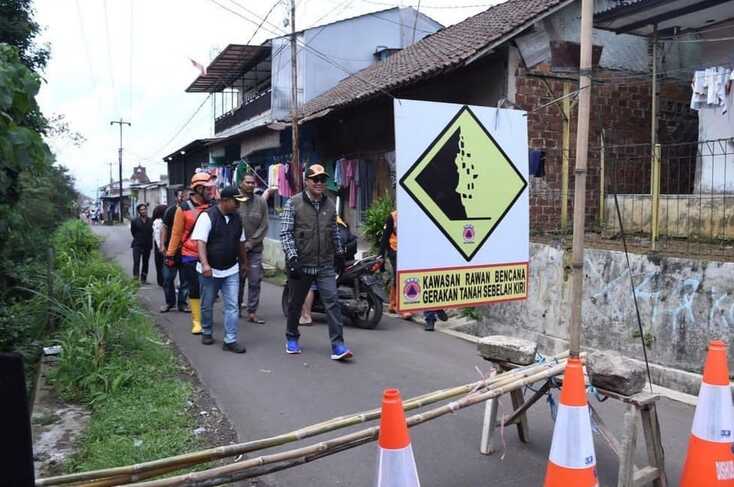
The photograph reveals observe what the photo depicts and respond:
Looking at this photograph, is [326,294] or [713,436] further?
[326,294]

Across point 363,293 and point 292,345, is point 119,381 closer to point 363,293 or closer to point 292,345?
point 292,345

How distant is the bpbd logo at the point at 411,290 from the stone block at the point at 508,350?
3.05 feet

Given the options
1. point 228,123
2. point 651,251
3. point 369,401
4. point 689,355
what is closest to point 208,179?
point 369,401

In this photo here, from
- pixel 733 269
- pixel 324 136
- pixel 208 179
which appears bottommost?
pixel 733 269

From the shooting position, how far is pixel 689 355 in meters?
6.16

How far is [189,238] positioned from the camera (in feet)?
26.7

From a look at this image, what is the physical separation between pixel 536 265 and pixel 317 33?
15.3 meters

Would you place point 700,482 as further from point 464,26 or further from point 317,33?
point 317,33

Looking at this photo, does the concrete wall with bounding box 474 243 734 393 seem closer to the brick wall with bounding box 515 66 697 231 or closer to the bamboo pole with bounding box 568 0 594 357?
the brick wall with bounding box 515 66 697 231

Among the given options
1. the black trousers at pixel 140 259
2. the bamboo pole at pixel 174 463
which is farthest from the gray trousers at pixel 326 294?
the black trousers at pixel 140 259

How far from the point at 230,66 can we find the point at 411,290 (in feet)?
72.1

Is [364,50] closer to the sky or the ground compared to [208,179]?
closer to the sky

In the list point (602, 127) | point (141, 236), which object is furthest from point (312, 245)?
point (602, 127)

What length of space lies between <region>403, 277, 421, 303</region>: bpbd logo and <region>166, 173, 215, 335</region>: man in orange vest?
4.77 meters
